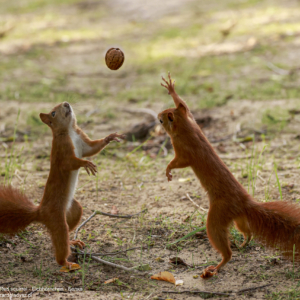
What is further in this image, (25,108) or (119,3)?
(119,3)

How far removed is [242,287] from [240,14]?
357 inches

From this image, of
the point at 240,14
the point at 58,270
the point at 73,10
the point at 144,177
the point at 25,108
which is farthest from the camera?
the point at 73,10

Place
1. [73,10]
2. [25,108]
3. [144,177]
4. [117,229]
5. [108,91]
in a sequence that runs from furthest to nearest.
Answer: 1. [73,10]
2. [108,91]
3. [25,108]
4. [144,177]
5. [117,229]

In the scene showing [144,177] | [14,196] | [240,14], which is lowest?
[144,177]

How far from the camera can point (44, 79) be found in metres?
7.04

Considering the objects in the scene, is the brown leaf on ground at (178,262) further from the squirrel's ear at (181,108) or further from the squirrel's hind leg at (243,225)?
the squirrel's ear at (181,108)

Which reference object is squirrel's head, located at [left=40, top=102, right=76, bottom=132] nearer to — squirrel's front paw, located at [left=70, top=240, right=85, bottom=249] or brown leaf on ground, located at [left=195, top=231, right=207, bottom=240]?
squirrel's front paw, located at [left=70, top=240, right=85, bottom=249]

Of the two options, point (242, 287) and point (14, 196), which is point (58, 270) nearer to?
point (14, 196)

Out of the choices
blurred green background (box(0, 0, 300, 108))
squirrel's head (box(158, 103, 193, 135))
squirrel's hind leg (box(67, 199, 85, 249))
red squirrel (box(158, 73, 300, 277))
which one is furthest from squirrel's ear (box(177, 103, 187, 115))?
blurred green background (box(0, 0, 300, 108))

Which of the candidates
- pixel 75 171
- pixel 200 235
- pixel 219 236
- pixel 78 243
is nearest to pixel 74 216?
pixel 78 243

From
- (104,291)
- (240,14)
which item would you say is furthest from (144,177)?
(240,14)

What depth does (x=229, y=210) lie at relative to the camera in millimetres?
2512

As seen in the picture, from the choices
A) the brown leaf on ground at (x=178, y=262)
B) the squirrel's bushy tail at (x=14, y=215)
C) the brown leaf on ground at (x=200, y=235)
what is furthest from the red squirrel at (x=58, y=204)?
the brown leaf on ground at (x=200, y=235)

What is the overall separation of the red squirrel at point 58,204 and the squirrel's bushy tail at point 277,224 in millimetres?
998
